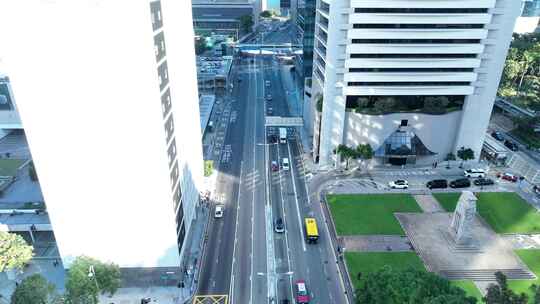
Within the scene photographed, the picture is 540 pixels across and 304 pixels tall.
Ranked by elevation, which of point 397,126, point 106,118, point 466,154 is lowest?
point 466,154

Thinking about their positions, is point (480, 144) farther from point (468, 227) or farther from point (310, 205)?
point (310, 205)

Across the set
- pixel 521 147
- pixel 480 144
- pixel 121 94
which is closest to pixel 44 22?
pixel 121 94

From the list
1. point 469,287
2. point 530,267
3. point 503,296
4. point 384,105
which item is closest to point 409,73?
point 384,105

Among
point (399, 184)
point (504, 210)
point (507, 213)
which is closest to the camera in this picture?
point (507, 213)

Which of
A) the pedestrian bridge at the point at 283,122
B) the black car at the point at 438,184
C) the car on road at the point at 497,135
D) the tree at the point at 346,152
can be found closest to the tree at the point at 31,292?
the tree at the point at 346,152

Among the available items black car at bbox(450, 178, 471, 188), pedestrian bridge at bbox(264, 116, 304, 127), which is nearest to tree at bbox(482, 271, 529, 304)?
black car at bbox(450, 178, 471, 188)

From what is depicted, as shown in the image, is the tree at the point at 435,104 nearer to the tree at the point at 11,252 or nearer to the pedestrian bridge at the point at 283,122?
the pedestrian bridge at the point at 283,122

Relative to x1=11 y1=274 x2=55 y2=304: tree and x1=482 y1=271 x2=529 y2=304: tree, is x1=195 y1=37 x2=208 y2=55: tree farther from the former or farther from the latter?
x1=482 y1=271 x2=529 y2=304: tree

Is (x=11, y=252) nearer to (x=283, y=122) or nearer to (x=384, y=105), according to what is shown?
(x=283, y=122)
